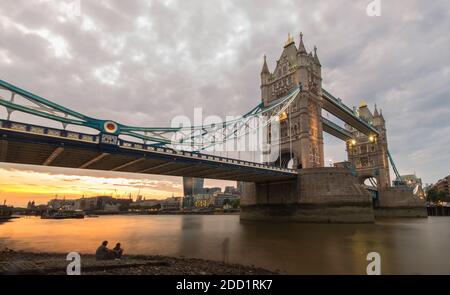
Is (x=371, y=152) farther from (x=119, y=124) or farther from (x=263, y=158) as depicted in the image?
(x=119, y=124)

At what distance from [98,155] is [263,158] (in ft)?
117

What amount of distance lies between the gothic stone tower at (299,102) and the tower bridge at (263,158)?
0.19 m

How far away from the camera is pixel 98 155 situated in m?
26.2

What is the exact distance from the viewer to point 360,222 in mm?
36562

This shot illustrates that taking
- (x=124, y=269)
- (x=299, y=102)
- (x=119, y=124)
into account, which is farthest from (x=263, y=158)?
(x=124, y=269)

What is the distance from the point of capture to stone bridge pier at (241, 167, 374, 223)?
37031 mm

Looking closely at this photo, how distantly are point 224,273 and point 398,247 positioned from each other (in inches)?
575

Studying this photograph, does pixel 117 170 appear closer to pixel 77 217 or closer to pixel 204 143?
pixel 204 143

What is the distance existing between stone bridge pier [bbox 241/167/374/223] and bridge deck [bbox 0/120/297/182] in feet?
20.8
